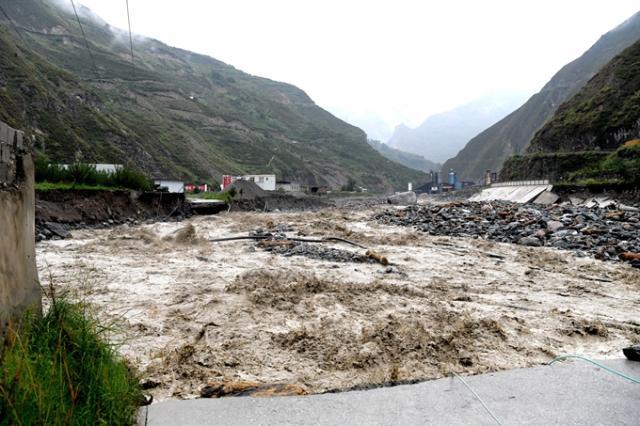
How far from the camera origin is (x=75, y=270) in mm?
6582

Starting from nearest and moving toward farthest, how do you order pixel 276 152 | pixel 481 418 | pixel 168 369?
1. pixel 481 418
2. pixel 168 369
3. pixel 276 152

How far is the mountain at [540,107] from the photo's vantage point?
95.1 m

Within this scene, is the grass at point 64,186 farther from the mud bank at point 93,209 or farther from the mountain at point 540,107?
the mountain at point 540,107

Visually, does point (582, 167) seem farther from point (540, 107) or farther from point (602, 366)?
point (540, 107)

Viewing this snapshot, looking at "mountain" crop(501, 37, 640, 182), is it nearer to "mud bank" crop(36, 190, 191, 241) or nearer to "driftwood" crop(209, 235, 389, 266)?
"driftwood" crop(209, 235, 389, 266)

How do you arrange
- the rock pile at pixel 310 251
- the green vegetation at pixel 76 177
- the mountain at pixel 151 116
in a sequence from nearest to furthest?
the rock pile at pixel 310 251 → the green vegetation at pixel 76 177 → the mountain at pixel 151 116

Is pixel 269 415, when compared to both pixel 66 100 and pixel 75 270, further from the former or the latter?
pixel 66 100

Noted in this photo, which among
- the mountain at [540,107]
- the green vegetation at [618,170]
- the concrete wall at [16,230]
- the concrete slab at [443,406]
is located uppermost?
the mountain at [540,107]

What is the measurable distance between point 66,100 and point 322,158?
206 feet

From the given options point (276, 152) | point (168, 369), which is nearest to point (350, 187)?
point (276, 152)

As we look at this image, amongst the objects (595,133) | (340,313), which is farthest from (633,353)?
(595,133)

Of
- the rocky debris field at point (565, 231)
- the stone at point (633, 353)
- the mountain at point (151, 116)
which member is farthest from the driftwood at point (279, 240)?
the mountain at point (151, 116)

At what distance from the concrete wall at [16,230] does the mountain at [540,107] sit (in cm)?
10536

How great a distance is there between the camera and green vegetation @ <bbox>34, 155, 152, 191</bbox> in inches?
557
